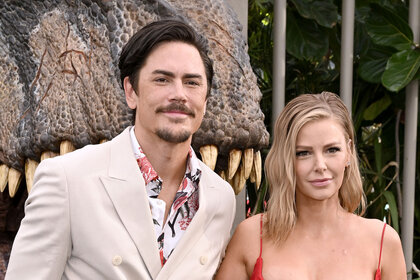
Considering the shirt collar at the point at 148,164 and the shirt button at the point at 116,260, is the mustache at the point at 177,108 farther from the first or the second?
the shirt button at the point at 116,260

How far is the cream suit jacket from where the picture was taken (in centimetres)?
146

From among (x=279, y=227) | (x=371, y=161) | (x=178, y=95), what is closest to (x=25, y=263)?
(x=178, y=95)

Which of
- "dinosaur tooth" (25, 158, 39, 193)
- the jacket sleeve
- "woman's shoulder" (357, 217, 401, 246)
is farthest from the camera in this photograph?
"woman's shoulder" (357, 217, 401, 246)

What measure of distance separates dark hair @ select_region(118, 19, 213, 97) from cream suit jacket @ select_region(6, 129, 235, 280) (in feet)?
0.52

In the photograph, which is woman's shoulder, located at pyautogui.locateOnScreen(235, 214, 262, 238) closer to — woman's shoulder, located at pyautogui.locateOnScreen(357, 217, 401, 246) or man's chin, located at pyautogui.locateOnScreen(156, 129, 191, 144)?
woman's shoulder, located at pyautogui.locateOnScreen(357, 217, 401, 246)

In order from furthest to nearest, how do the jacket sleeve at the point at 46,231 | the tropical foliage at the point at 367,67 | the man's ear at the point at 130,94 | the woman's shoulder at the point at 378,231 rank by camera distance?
1. the tropical foliage at the point at 367,67
2. the woman's shoulder at the point at 378,231
3. the man's ear at the point at 130,94
4. the jacket sleeve at the point at 46,231

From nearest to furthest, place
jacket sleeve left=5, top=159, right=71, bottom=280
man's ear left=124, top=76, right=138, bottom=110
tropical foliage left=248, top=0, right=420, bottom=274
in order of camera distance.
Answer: jacket sleeve left=5, top=159, right=71, bottom=280
man's ear left=124, top=76, right=138, bottom=110
tropical foliage left=248, top=0, right=420, bottom=274

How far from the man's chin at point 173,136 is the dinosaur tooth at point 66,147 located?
0.87ft

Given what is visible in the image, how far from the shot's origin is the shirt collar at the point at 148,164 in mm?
1593

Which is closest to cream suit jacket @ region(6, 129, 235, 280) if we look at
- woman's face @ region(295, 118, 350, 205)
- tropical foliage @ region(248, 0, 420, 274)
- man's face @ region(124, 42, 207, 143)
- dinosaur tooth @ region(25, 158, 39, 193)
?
man's face @ region(124, 42, 207, 143)

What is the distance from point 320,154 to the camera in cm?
176

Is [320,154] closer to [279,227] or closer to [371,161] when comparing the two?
[279,227]

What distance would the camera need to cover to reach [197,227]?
1616mm

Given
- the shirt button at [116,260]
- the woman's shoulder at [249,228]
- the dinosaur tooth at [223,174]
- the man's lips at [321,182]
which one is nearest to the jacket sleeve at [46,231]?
the shirt button at [116,260]
